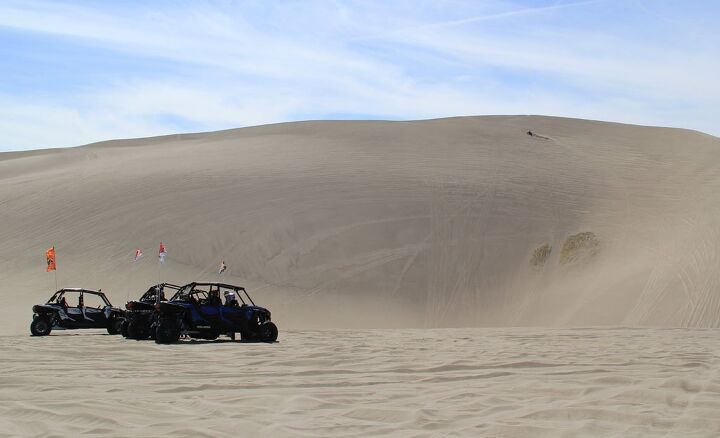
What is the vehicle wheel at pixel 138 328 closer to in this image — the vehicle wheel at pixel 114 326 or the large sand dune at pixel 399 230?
the vehicle wheel at pixel 114 326

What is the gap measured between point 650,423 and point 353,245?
23.6 m

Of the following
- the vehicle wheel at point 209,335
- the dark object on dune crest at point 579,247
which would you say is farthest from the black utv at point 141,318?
the dark object on dune crest at point 579,247

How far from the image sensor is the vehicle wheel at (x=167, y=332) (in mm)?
17953

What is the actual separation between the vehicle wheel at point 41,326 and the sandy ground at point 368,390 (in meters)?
4.48

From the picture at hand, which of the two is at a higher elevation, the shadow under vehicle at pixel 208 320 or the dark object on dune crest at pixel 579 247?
the dark object on dune crest at pixel 579 247

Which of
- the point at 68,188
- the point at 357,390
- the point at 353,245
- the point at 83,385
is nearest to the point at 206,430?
the point at 357,390

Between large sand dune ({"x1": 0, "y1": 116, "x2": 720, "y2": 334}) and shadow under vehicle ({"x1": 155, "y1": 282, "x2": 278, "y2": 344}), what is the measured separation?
7255mm

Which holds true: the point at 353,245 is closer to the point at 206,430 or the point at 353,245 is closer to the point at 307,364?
the point at 307,364

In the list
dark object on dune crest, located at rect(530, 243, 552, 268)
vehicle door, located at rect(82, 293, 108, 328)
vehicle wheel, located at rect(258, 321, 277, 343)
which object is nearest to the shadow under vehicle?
vehicle wheel, located at rect(258, 321, 277, 343)

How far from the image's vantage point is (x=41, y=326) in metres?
20.9

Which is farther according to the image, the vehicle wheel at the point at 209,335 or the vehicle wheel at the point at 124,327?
the vehicle wheel at the point at 124,327

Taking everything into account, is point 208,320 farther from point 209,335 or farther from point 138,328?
point 138,328

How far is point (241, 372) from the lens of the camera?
12.0 m

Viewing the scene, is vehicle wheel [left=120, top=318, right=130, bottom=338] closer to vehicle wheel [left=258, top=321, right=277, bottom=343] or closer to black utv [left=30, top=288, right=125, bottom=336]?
black utv [left=30, top=288, right=125, bottom=336]
